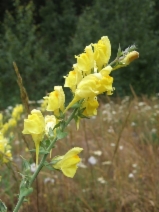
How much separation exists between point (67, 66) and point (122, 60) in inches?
438

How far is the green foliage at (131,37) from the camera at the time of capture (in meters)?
10.9

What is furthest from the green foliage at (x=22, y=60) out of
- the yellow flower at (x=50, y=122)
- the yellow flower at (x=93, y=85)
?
the yellow flower at (x=93, y=85)

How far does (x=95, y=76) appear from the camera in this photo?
90cm

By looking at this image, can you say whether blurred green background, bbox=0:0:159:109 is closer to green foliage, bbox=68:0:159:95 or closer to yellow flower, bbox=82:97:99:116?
green foliage, bbox=68:0:159:95

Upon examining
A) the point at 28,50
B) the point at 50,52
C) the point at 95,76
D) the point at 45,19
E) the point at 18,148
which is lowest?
the point at 95,76

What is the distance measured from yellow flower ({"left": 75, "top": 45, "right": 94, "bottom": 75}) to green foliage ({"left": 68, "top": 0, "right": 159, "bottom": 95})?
9.76m

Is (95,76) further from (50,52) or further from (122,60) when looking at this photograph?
(50,52)

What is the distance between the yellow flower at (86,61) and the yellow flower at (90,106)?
65 millimetres

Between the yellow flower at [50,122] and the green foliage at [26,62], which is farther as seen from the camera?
the green foliage at [26,62]

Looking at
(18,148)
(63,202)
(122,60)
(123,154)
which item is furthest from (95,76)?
(18,148)

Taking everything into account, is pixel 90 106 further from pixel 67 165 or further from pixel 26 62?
pixel 26 62

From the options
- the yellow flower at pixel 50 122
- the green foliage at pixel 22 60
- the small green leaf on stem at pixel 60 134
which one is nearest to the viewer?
the small green leaf on stem at pixel 60 134

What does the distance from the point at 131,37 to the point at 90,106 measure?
10.4m

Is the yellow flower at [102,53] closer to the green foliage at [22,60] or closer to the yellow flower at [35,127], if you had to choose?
the yellow flower at [35,127]
